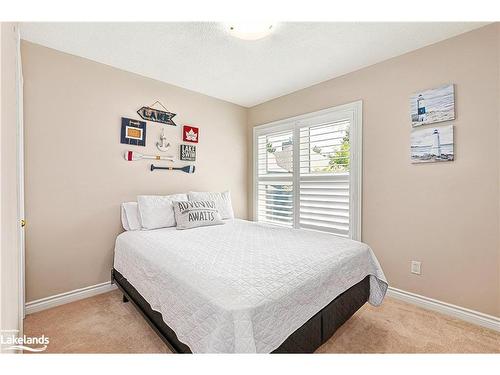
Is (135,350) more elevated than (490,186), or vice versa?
(490,186)

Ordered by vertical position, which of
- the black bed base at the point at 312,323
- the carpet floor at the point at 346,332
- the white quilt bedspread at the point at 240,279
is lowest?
the carpet floor at the point at 346,332

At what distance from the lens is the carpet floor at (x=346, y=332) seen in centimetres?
161

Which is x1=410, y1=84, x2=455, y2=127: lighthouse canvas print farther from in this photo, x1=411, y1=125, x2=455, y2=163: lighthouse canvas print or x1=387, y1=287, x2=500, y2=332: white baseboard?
x1=387, y1=287, x2=500, y2=332: white baseboard

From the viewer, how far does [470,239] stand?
195cm

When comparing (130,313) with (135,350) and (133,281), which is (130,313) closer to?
(133,281)

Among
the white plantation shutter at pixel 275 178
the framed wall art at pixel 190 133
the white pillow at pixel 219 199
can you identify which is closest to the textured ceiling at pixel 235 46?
the framed wall art at pixel 190 133

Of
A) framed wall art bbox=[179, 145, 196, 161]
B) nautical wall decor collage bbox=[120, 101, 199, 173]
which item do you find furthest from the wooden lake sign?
framed wall art bbox=[179, 145, 196, 161]

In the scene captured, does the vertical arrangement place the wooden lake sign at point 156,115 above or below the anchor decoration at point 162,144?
above

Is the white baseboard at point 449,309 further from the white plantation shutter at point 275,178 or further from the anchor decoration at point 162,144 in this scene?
the anchor decoration at point 162,144

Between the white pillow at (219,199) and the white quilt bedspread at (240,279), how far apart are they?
0.74 m

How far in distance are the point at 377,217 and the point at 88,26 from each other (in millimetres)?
3162

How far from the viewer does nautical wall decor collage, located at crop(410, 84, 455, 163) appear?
6.62 feet

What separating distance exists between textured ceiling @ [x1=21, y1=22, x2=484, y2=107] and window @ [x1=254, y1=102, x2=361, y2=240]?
592mm
